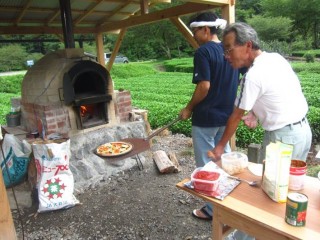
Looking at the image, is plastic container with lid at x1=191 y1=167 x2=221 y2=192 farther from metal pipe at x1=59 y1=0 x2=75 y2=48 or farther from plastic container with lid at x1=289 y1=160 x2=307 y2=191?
metal pipe at x1=59 y1=0 x2=75 y2=48

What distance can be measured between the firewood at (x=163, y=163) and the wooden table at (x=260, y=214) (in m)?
2.26

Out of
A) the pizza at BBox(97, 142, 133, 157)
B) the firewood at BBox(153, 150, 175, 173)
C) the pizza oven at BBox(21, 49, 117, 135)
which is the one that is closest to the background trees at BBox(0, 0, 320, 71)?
the pizza oven at BBox(21, 49, 117, 135)

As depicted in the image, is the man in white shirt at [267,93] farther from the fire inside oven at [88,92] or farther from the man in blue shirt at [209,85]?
the fire inside oven at [88,92]

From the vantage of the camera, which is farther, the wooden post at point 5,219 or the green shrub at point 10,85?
the green shrub at point 10,85

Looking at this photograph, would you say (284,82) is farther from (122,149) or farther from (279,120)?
(122,149)

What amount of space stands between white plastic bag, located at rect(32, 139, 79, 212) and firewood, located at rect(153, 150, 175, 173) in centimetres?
134

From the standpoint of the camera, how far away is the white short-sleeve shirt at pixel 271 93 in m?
1.68

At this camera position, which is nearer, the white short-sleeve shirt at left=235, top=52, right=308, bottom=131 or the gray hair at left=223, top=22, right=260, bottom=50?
the white short-sleeve shirt at left=235, top=52, right=308, bottom=131

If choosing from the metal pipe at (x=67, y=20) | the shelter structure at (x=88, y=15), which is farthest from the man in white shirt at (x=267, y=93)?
the metal pipe at (x=67, y=20)

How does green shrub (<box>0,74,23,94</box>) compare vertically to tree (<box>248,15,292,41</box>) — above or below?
below

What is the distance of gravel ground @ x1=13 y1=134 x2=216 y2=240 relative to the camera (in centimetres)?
277

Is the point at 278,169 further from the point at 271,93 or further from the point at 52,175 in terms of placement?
the point at 52,175

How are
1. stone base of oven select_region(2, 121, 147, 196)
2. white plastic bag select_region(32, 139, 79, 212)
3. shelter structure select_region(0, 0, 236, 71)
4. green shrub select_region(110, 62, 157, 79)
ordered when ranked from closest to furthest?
white plastic bag select_region(32, 139, 79, 212) < stone base of oven select_region(2, 121, 147, 196) < shelter structure select_region(0, 0, 236, 71) < green shrub select_region(110, 62, 157, 79)

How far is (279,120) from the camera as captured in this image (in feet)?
5.98
